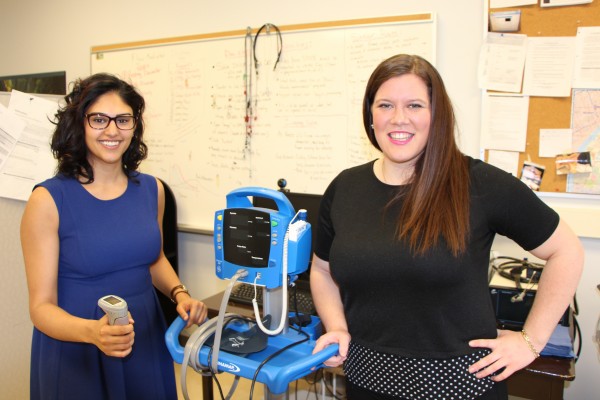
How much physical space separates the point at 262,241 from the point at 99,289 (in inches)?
23.5

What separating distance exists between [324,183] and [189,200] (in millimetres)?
937

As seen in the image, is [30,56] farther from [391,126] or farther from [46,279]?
[391,126]

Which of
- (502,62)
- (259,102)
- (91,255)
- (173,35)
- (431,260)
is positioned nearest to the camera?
(431,260)

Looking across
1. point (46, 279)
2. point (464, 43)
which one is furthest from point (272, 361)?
point (464, 43)

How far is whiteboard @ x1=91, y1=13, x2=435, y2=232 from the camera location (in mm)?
2307

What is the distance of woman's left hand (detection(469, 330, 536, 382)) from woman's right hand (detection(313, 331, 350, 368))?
280mm

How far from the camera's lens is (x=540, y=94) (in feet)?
6.38

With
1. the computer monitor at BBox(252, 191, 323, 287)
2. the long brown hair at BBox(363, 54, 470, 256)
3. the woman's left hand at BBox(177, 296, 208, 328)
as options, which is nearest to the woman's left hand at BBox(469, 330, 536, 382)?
the long brown hair at BBox(363, 54, 470, 256)

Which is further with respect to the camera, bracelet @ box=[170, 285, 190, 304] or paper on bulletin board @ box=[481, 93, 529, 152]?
paper on bulletin board @ box=[481, 93, 529, 152]

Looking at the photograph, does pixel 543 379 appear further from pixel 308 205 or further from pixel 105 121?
pixel 105 121

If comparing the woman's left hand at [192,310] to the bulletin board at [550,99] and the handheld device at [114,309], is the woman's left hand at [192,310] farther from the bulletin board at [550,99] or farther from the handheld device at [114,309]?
the bulletin board at [550,99]

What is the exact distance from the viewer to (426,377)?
1.03m

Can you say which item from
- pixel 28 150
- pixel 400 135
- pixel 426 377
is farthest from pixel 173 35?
pixel 426 377

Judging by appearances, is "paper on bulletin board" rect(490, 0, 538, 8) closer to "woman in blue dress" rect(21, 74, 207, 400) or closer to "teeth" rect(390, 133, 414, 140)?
"teeth" rect(390, 133, 414, 140)
